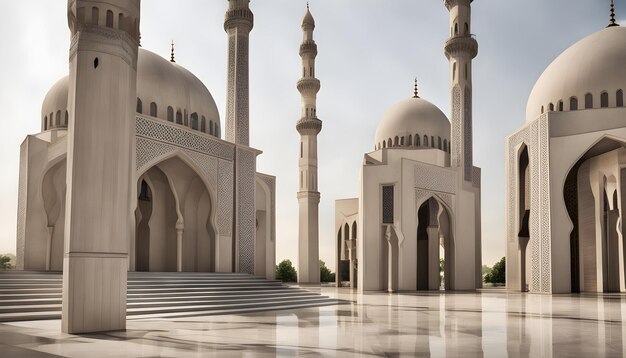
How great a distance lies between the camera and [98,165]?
5816 millimetres

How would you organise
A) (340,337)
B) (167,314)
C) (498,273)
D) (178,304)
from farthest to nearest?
(498,273), (178,304), (167,314), (340,337)

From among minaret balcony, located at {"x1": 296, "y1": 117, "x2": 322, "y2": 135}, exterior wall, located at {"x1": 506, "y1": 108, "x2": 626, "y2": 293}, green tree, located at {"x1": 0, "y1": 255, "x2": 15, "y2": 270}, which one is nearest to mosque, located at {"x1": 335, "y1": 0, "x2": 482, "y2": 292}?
minaret balcony, located at {"x1": 296, "y1": 117, "x2": 322, "y2": 135}

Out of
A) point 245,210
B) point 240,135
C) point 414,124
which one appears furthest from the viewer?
point 414,124

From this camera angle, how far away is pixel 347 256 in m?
21.8

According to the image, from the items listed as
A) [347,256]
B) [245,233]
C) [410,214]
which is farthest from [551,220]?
[347,256]

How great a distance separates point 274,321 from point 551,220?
9.62m

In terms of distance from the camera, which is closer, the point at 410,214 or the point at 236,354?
the point at 236,354

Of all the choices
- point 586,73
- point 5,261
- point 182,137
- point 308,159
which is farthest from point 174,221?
point 5,261

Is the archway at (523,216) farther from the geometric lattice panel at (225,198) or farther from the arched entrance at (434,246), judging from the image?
the geometric lattice panel at (225,198)

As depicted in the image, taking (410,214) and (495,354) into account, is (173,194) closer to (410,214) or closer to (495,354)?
(410,214)

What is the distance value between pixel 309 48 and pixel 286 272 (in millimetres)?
13060

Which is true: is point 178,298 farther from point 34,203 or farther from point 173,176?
point 34,203

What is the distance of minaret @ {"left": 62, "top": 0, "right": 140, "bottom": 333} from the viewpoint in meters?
5.61

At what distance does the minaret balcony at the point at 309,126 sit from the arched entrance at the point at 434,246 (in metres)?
5.81
